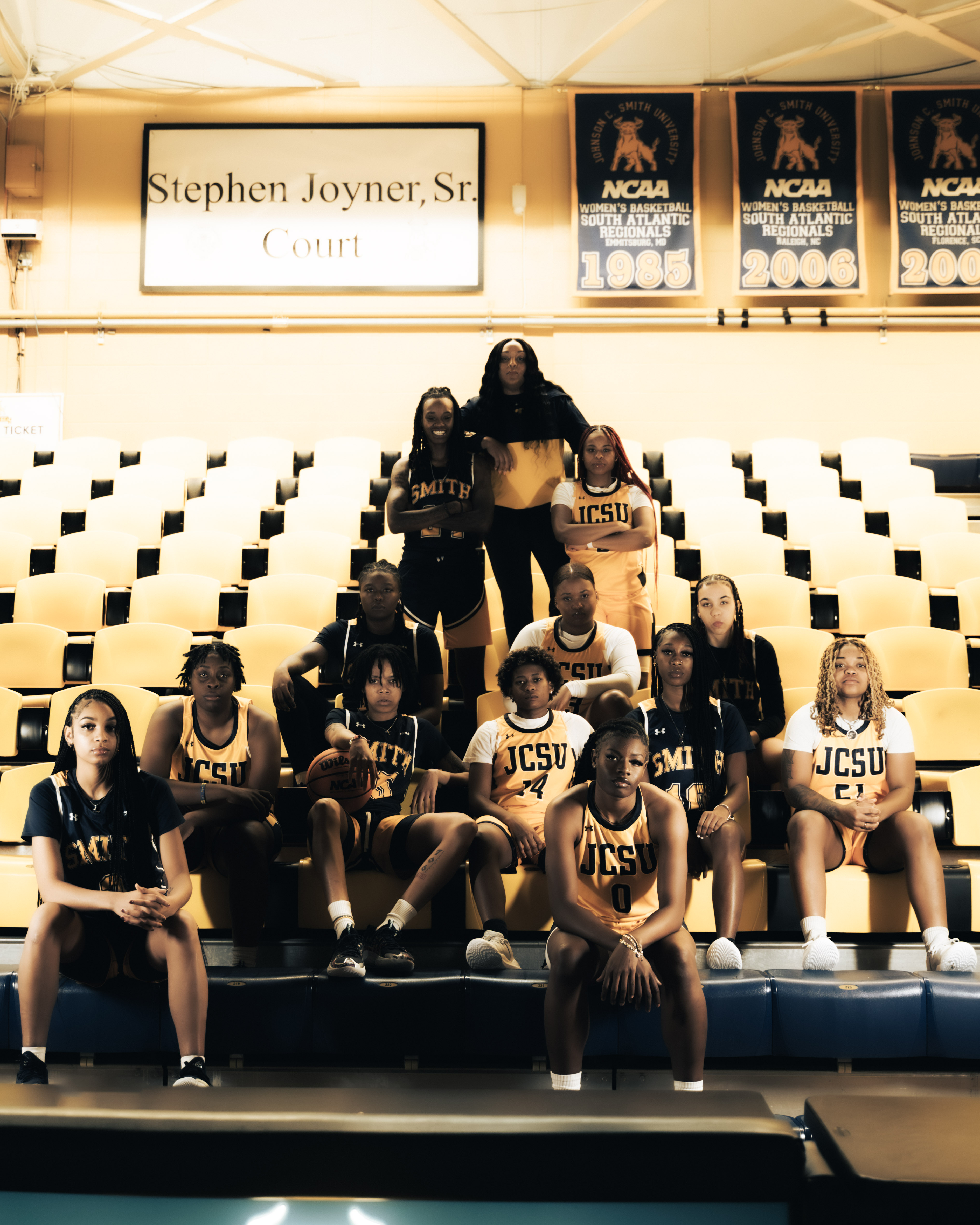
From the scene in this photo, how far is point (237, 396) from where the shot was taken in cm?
629

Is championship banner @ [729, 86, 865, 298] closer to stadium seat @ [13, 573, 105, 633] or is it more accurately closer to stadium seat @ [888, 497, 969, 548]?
stadium seat @ [888, 497, 969, 548]

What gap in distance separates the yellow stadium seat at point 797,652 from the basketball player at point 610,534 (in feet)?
1.48

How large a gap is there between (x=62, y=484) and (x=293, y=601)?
6.55 feet

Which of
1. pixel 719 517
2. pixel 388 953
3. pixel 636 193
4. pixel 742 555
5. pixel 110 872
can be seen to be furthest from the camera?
pixel 636 193

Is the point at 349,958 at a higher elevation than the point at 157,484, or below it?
below

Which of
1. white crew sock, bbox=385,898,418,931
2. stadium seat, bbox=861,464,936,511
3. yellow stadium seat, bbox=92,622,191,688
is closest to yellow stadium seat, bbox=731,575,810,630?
stadium seat, bbox=861,464,936,511

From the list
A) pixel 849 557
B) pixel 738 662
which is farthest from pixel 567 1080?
pixel 849 557

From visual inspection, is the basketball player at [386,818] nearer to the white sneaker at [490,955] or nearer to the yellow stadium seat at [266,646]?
the white sneaker at [490,955]

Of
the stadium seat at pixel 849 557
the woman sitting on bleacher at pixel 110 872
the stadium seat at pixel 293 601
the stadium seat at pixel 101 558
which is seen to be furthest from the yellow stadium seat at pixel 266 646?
the stadium seat at pixel 849 557

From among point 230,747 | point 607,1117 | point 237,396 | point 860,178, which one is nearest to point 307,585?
point 230,747

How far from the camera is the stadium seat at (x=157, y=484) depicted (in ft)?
16.6

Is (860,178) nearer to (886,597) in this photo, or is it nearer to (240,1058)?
(886,597)

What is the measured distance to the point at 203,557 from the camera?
4.33 m

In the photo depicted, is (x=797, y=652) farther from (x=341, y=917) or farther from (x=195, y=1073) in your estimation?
(x=195, y=1073)
